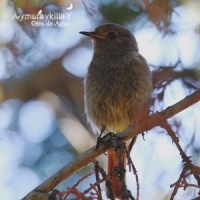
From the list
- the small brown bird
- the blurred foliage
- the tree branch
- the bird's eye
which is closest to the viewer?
the tree branch

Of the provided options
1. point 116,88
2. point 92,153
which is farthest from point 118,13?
point 92,153

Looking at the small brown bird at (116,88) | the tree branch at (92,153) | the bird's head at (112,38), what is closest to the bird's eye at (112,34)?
the bird's head at (112,38)

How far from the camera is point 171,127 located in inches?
113

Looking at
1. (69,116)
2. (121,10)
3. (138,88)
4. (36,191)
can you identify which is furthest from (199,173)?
(69,116)

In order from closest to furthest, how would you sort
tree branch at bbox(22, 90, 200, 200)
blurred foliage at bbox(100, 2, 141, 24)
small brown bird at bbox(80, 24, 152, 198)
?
tree branch at bbox(22, 90, 200, 200), small brown bird at bbox(80, 24, 152, 198), blurred foliage at bbox(100, 2, 141, 24)

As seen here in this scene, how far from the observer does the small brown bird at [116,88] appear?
466 cm

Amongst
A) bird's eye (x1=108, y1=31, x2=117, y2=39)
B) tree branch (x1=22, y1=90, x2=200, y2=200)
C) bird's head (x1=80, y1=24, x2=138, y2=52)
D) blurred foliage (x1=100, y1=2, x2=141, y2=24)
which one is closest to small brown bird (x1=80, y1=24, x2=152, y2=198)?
bird's head (x1=80, y1=24, x2=138, y2=52)

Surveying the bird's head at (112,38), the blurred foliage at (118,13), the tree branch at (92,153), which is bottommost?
the tree branch at (92,153)

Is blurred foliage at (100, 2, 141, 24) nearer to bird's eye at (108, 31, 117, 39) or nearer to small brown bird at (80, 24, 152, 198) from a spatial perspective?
bird's eye at (108, 31, 117, 39)

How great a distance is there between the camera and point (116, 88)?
4.71 metres

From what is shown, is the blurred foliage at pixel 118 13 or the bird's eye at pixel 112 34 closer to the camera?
the blurred foliage at pixel 118 13

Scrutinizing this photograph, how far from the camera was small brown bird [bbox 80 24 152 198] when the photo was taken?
4.66m

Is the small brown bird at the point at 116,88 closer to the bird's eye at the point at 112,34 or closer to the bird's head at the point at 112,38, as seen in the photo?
the bird's head at the point at 112,38

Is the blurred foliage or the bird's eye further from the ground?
the blurred foliage
